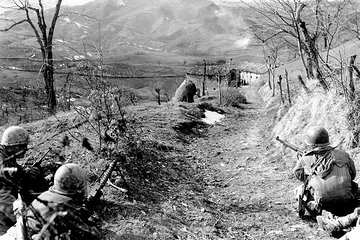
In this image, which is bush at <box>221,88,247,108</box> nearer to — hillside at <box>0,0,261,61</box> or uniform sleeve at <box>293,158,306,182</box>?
uniform sleeve at <box>293,158,306,182</box>

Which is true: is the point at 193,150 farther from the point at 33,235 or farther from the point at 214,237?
the point at 33,235

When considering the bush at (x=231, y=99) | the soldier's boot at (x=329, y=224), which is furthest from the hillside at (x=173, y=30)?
the soldier's boot at (x=329, y=224)

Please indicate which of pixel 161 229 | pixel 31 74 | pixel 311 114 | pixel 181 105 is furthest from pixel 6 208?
pixel 31 74

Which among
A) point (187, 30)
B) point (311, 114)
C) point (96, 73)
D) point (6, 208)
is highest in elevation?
point (187, 30)

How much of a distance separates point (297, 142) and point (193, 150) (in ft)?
10.5

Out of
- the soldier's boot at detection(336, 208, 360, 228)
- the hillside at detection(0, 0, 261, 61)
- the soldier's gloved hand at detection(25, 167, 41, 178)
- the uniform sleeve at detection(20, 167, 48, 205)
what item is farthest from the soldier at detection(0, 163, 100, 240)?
the hillside at detection(0, 0, 261, 61)

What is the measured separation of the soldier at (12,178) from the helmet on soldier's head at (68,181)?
61 centimetres

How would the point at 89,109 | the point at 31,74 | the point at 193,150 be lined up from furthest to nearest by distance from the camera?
the point at 31,74, the point at 193,150, the point at 89,109

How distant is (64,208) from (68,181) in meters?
0.33

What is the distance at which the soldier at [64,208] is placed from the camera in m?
4.20

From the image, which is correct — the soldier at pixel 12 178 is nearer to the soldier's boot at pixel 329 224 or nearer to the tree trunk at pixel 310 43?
the soldier's boot at pixel 329 224

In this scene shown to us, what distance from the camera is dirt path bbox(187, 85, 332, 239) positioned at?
6.44 metres

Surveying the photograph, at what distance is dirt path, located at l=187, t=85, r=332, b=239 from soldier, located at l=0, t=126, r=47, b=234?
307 cm

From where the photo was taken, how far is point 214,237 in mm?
6078
